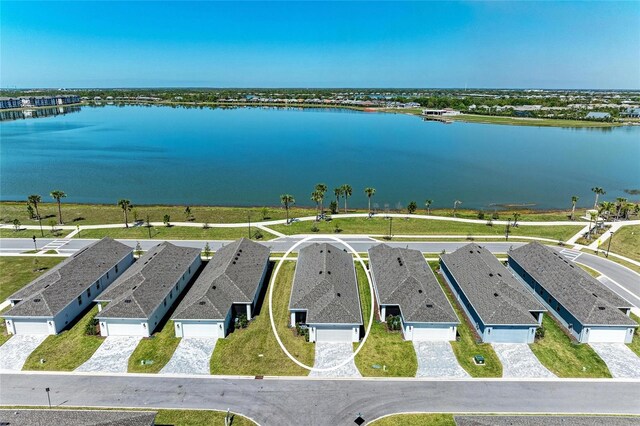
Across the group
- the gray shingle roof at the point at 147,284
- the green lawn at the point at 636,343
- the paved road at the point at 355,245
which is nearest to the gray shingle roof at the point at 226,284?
the gray shingle roof at the point at 147,284

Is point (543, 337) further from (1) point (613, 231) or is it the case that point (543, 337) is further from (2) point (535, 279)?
(1) point (613, 231)

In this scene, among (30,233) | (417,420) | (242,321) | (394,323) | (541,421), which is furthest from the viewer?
(30,233)

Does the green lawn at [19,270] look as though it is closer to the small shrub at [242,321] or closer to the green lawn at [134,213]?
the green lawn at [134,213]

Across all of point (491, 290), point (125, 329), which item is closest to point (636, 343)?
point (491, 290)

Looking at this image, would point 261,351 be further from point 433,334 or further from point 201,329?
point 433,334

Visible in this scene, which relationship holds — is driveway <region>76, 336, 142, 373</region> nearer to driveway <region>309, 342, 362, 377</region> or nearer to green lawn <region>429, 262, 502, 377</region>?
driveway <region>309, 342, 362, 377</region>

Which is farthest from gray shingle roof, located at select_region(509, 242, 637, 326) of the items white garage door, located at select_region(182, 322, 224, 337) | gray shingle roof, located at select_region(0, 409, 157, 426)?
gray shingle roof, located at select_region(0, 409, 157, 426)
